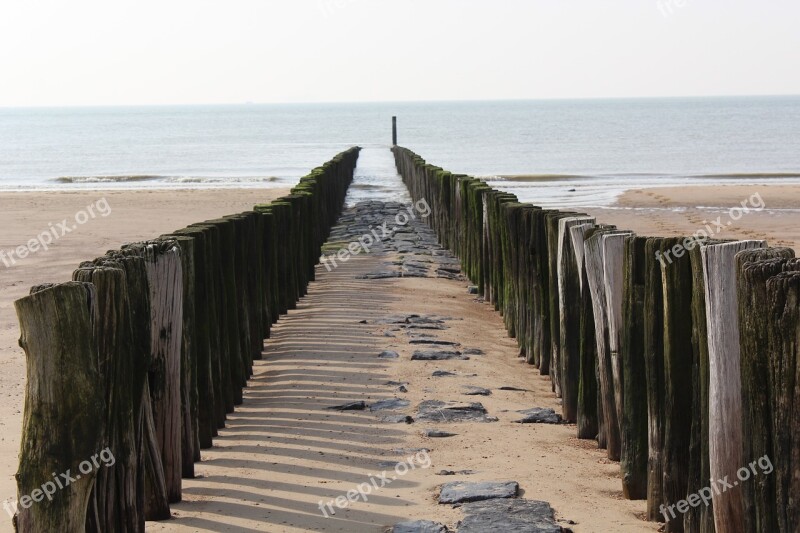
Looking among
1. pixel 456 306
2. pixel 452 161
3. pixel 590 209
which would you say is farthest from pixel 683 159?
pixel 456 306

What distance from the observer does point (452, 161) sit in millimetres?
54219

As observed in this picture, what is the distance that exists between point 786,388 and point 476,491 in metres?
2.22

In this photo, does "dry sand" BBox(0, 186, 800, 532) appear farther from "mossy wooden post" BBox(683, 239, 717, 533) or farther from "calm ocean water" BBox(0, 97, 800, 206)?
"calm ocean water" BBox(0, 97, 800, 206)

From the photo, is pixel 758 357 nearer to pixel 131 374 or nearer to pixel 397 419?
pixel 131 374

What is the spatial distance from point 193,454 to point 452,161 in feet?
161

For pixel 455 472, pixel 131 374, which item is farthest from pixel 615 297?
pixel 131 374

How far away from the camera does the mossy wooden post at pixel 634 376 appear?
5242 millimetres

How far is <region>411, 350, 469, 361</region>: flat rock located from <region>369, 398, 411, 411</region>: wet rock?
4.43 feet

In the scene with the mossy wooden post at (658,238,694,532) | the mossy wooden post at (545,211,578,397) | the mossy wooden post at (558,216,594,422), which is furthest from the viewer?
the mossy wooden post at (545,211,578,397)

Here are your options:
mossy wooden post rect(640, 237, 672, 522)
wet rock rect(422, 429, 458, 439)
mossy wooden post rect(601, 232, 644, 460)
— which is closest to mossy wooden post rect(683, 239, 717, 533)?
mossy wooden post rect(640, 237, 672, 522)

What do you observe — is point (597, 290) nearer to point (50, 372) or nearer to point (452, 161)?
point (50, 372)

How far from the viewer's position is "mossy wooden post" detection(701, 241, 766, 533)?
4.02 meters

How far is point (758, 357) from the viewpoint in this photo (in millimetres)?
3682

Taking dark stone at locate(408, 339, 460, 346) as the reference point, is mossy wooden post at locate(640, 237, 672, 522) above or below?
above
